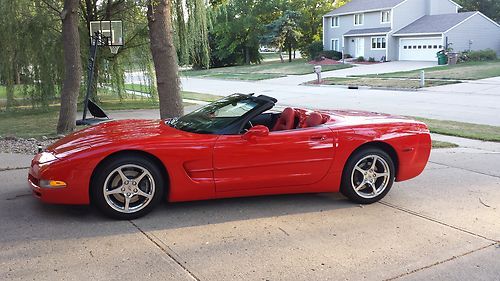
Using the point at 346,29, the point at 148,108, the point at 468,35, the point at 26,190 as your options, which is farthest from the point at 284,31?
the point at 26,190

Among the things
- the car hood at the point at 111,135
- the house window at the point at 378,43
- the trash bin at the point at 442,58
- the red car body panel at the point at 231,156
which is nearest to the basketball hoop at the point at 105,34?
the car hood at the point at 111,135

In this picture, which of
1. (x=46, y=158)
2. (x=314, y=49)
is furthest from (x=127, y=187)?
(x=314, y=49)

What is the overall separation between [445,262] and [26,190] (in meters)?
4.38

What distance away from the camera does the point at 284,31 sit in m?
57.2

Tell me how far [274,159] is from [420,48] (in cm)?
4557

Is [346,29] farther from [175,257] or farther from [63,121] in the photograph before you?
[175,257]

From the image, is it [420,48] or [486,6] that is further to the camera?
[486,6]

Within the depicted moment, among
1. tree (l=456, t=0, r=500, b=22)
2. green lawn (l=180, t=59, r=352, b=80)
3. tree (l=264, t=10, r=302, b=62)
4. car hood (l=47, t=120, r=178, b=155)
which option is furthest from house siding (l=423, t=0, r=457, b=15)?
car hood (l=47, t=120, r=178, b=155)

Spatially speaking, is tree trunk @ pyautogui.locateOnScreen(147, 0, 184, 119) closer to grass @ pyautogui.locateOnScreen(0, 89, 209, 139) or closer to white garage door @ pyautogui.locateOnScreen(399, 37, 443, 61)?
grass @ pyautogui.locateOnScreen(0, 89, 209, 139)

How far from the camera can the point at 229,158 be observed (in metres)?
4.65

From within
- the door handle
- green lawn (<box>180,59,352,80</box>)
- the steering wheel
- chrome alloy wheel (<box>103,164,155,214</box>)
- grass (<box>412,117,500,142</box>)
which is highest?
green lawn (<box>180,59,352,80</box>)

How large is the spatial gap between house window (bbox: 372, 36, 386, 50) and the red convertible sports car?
151 feet

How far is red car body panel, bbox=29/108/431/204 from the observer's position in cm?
435

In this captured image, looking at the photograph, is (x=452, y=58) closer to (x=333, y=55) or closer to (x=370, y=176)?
(x=333, y=55)
